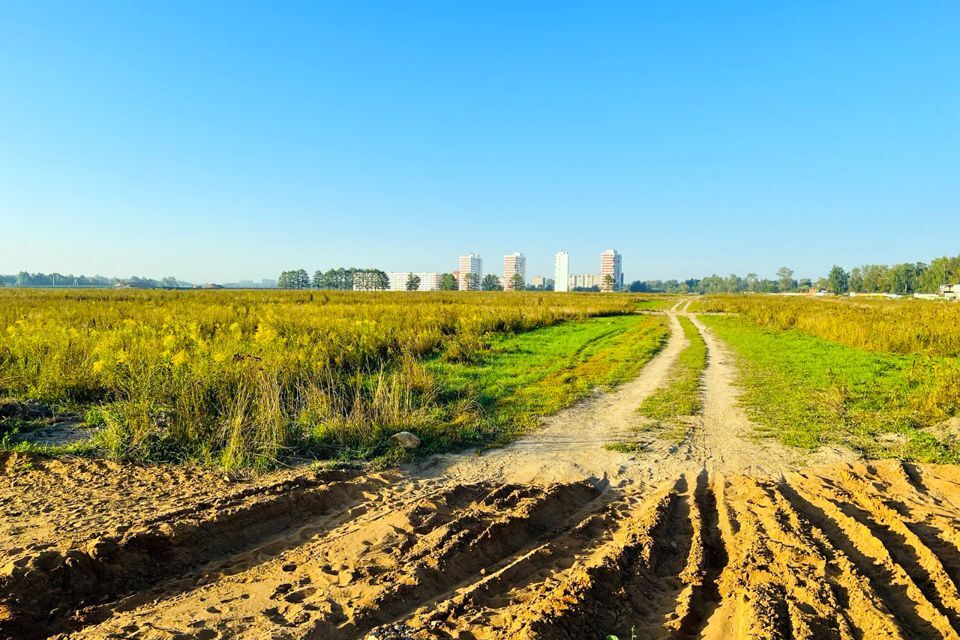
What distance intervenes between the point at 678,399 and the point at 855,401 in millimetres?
3025

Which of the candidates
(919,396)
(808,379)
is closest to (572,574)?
(919,396)

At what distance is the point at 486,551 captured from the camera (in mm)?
3945

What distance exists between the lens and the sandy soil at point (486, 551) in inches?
119

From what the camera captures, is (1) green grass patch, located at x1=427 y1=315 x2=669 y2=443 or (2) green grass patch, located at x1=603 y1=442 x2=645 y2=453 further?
(1) green grass patch, located at x1=427 y1=315 x2=669 y2=443

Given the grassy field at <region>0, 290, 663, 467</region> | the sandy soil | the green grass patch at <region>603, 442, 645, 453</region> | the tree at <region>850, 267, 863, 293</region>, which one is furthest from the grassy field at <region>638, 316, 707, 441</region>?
the tree at <region>850, 267, 863, 293</region>

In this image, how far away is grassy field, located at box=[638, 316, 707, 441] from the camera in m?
8.23

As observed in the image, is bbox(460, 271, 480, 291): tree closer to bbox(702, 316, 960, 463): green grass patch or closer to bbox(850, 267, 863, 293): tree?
bbox(850, 267, 863, 293): tree

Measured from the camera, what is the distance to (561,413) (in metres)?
8.88

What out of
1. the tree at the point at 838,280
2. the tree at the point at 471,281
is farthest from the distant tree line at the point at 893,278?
the tree at the point at 471,281

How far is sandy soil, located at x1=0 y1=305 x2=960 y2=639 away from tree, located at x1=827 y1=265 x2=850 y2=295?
15883 cm

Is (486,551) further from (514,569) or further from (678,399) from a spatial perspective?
(678,399)

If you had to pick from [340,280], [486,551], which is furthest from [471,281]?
[486,551]

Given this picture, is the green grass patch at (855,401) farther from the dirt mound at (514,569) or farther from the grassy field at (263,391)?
the grassy field at (263,391)

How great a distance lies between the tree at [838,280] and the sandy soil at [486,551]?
15883 cm
